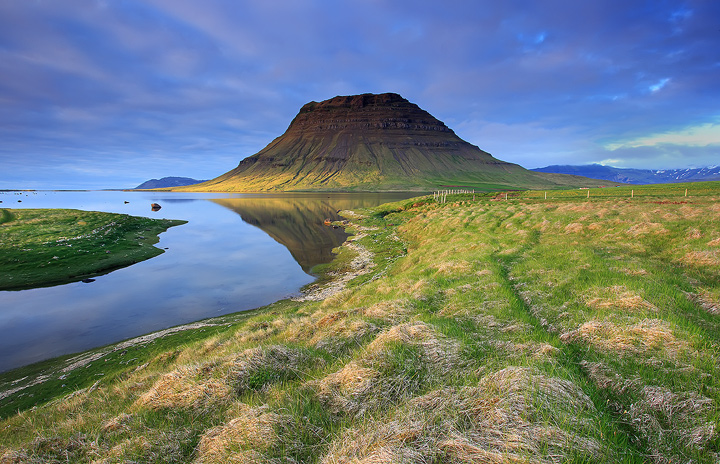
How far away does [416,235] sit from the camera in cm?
4053

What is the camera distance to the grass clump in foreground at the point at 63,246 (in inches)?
1233

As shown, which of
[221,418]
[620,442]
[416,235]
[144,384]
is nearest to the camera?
[620,442]

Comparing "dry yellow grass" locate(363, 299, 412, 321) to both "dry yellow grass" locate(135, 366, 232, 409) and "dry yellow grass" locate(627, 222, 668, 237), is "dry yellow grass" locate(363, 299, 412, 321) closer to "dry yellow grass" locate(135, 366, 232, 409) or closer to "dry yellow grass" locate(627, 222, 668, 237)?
"dry yellow grass" locate(135, 366, 232, 409)

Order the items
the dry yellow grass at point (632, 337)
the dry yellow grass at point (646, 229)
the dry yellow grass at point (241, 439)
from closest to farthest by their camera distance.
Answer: the dry yellow grass at point (241, 439) → the dry yellow grass at point (632, 337) → the dry yellow grass at point (646, 229)

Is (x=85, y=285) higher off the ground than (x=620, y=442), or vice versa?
(x=620, y=442)

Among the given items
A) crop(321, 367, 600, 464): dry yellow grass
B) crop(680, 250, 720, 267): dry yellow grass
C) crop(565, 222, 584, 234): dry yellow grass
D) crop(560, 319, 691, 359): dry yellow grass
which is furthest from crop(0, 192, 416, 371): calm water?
crop(680, 250, 720, 267): dry yellow grass

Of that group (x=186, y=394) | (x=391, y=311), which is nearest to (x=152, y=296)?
(x=186, y=394)

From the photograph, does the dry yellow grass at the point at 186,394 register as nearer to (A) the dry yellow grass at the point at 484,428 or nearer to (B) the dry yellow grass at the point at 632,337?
(A) the dry yellow grass at the point at 484,428

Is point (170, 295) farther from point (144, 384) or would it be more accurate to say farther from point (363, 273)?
point (144, 384)

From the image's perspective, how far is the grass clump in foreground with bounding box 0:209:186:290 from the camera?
31320mm

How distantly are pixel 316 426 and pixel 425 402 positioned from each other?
196 centimetres

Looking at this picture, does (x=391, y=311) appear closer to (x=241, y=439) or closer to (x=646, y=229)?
(x=241, y=439)

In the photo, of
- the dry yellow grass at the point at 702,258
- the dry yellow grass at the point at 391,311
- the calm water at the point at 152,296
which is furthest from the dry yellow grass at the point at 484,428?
the calm water at the point at 152,296

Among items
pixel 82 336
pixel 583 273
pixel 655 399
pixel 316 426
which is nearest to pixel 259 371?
pixel 316 426
